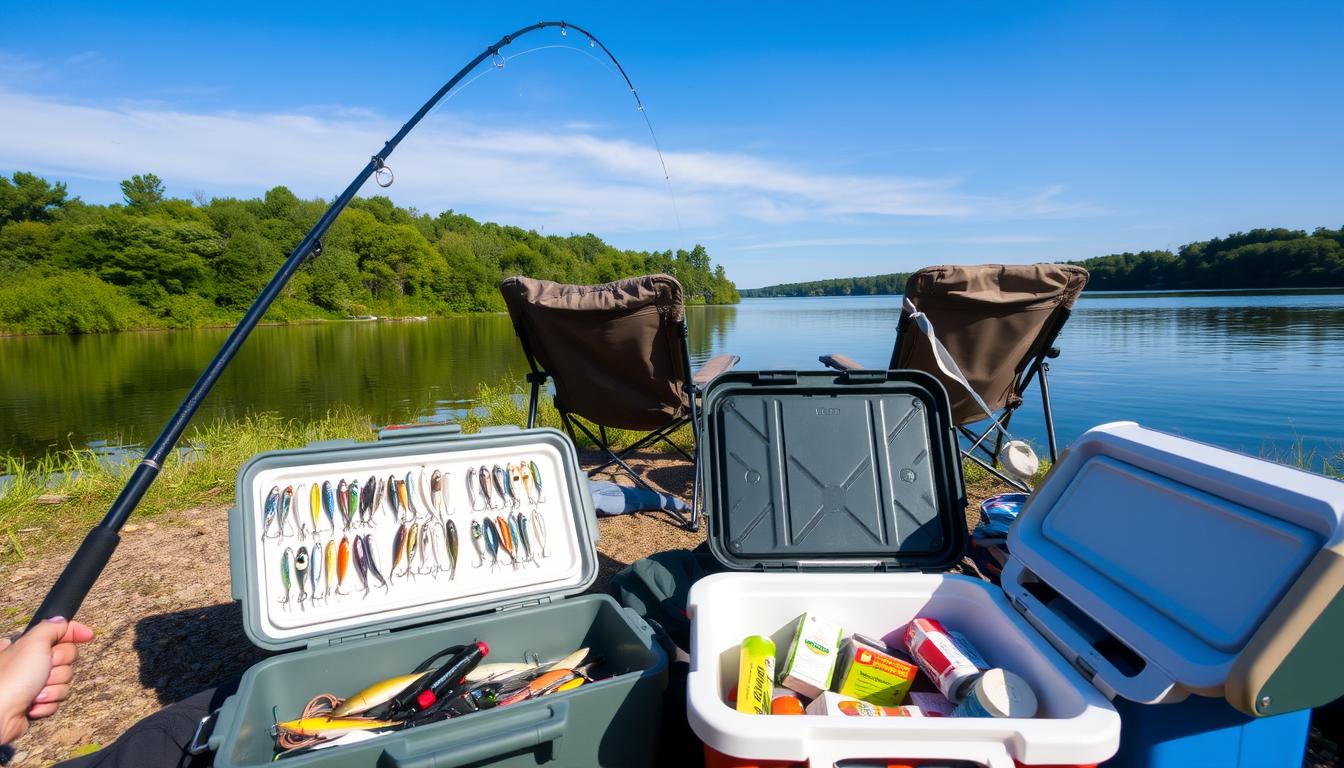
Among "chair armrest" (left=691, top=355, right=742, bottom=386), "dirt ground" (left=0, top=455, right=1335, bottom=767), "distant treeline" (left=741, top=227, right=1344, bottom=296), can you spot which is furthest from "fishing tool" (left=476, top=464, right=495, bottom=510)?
"distant treeline" (left=741, top=227, right=1344, bottom=296)

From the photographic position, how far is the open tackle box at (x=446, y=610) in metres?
1.25

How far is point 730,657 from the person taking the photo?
1.53 meters

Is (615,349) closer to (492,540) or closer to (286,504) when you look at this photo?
(492,540)

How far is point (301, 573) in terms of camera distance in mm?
1646

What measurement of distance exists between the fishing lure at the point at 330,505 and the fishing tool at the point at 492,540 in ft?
1.38

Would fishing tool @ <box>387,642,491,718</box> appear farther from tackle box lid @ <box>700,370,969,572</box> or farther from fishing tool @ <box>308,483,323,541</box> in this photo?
tackle box lid @ <box>700,370,969,572</box>

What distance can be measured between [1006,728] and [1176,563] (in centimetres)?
51

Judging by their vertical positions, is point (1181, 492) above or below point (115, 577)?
above

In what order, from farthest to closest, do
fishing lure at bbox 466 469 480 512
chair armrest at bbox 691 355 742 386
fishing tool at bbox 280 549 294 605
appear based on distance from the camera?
chair armrest at bbox 691 355 742 386 < fishing lure at bbox 466 469 480 512 < fishing tool at bbox 280 549 294 605

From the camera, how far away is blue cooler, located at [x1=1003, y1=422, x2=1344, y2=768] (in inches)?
35.2

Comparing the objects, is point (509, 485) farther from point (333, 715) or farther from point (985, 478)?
point (985, 478)

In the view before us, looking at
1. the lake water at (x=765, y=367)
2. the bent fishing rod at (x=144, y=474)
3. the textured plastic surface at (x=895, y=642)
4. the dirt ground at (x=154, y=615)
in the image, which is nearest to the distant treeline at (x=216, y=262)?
the lake water at (x=765, y=367)

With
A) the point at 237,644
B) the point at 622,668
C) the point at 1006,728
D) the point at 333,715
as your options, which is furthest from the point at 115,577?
the point at 1006,728

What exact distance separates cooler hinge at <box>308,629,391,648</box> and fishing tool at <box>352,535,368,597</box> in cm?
13
